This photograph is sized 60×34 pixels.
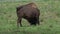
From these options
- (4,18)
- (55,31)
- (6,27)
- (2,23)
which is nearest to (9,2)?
(4,18)

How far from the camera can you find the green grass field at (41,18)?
39.2 ft

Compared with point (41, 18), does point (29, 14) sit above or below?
above

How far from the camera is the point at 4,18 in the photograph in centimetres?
1512

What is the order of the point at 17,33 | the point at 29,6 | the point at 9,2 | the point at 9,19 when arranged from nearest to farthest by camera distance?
the point at 17,33 < the point at 29,6 < the point at 9,19 < the point at 9,2

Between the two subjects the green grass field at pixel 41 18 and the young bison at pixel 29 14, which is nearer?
the green grass field at pixel 41 18

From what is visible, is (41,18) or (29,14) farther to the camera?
(41,18)

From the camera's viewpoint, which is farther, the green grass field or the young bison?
the young bison

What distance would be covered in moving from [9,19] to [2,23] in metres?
1.26

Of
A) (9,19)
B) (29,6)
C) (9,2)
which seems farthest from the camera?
(9,2)

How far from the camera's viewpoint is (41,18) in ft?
50.2

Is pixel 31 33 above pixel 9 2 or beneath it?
beneath

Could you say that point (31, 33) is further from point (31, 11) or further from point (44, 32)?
point (31, 11)

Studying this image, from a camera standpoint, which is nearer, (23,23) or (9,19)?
(23,23)

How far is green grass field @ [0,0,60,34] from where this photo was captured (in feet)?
39.2
